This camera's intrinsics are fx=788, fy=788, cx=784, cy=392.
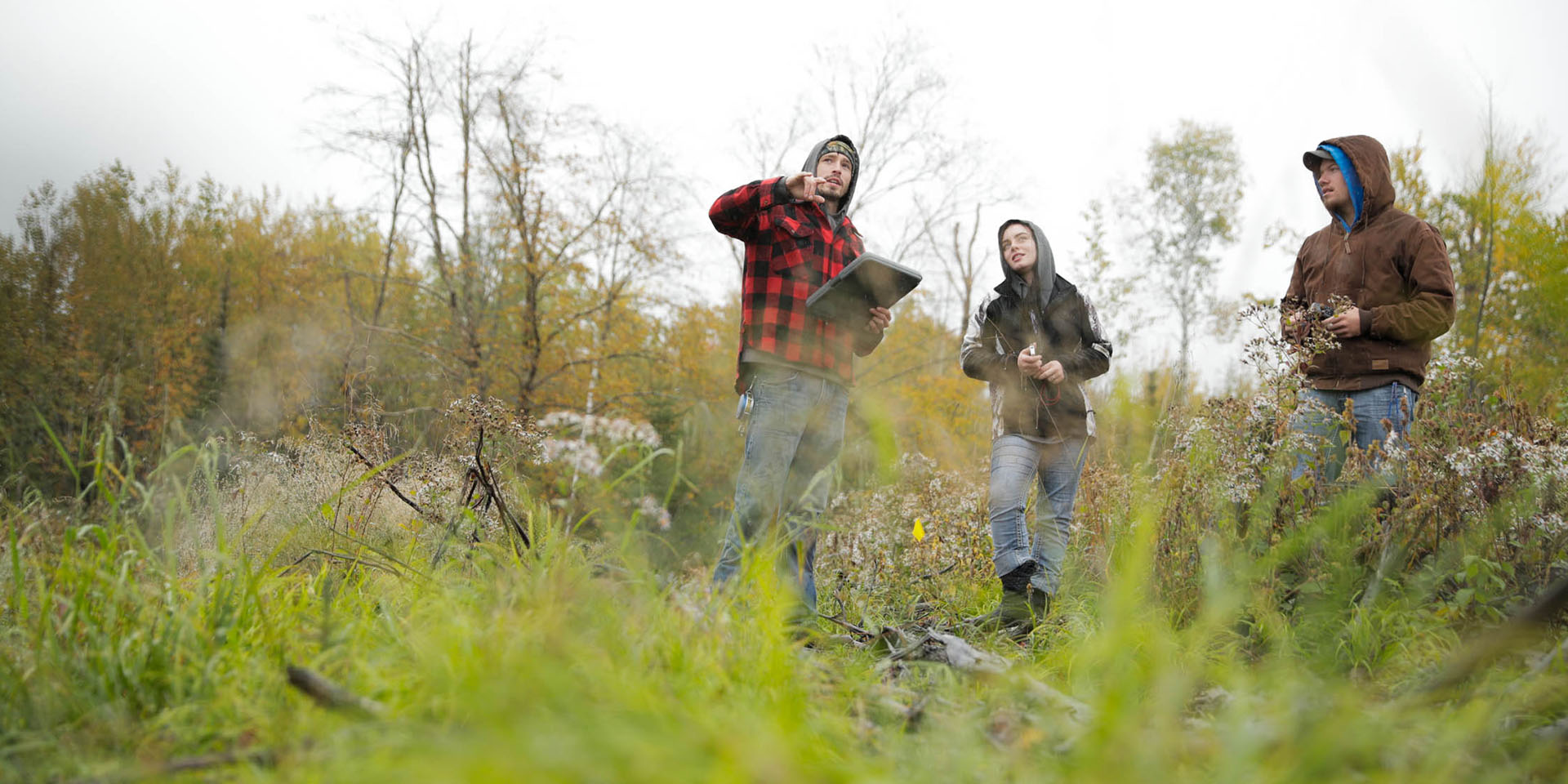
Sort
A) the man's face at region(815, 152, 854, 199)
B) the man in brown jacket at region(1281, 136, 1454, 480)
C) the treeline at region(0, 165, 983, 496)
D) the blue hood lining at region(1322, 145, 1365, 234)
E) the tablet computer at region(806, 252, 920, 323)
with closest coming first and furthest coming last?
1. the tablet computer at region(806, 252, 920, 323)
2. the man in brown jacket at region(1281, 136, 1454, 480)
3. the blue hood lining at region(1322, 145, 1365, 234)
4. the man's face at region(815, 152, 854, 199)
5. the treeline at region(0, 165, 983, 496)

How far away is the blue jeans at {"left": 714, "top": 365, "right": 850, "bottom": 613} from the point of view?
2906 mm

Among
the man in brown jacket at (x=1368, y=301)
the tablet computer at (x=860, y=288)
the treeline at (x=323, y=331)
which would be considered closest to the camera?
the tablet computer at (x=860, y=288)

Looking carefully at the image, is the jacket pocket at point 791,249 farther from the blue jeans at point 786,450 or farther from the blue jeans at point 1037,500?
the blue jeans at point 1037,500

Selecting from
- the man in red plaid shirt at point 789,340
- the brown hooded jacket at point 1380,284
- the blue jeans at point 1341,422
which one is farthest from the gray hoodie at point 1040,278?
the blue jeans at point 1341,422

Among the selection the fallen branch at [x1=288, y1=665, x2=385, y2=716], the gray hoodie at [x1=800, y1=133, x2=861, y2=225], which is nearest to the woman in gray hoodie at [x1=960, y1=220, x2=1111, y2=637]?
the gray hoodie at [x1=800, y1=133, x2=861, y2=225]

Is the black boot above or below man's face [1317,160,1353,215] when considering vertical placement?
below

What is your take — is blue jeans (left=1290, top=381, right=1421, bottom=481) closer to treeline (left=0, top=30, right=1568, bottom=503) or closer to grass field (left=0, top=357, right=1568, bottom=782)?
grass field (left=0, top=357, right=1568, bottom=782)

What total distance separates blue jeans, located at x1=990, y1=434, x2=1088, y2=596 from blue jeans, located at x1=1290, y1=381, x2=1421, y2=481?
861 millimetres

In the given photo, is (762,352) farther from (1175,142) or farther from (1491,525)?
(1175,142)

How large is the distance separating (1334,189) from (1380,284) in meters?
0.46

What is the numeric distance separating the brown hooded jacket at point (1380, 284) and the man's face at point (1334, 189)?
0.06 metres

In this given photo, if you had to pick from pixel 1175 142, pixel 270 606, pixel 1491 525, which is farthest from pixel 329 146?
pixel 1175 142

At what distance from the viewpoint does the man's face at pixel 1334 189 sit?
3.36 metres

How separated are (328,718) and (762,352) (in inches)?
86.1
